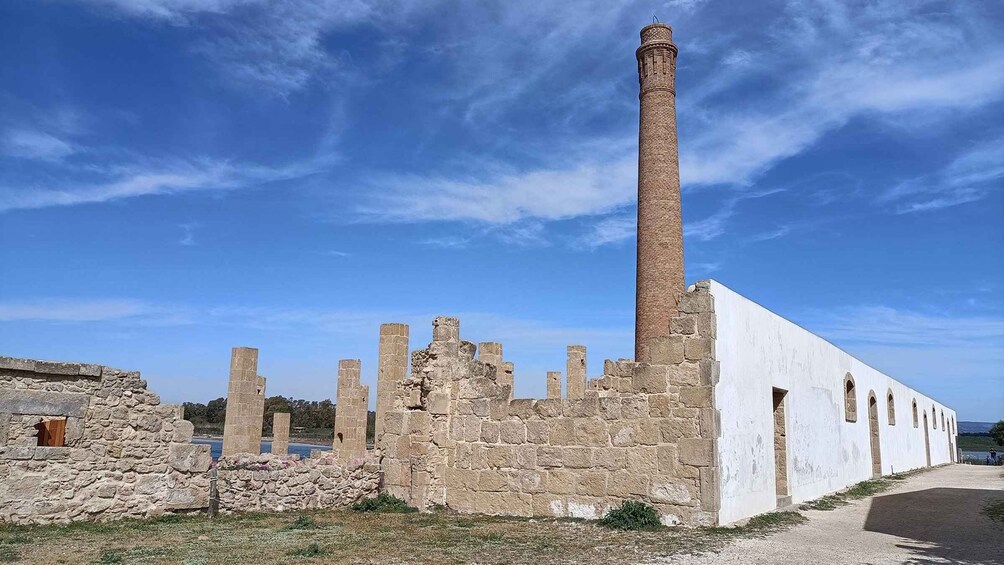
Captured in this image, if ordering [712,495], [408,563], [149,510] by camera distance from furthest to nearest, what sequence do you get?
[149,510]
[712,495]
[408,563]

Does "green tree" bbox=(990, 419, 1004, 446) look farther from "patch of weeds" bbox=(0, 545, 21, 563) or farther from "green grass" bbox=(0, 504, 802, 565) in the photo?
"patch of weeds" bbox=(0, 545, 21, 563)

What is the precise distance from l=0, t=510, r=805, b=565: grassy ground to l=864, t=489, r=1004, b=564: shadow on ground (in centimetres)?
157

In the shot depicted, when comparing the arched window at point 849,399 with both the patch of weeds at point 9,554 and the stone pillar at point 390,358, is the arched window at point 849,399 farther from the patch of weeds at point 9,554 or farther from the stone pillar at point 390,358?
the patch of weeds at point 9,554

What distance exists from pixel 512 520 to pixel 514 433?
1215mm

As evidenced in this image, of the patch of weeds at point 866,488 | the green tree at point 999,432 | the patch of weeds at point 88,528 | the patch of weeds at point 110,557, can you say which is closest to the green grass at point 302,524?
the patch of weeds at point 88,528

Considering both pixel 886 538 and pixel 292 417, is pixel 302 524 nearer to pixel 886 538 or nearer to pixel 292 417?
pixel 886 538

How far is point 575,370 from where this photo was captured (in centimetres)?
2070

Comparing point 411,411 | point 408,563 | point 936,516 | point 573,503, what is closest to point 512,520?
point 573,503

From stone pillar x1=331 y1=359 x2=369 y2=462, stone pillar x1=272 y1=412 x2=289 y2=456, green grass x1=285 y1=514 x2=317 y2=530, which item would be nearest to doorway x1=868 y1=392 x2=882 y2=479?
stone pillar x1=331 y1=359 x2=369 y2=462

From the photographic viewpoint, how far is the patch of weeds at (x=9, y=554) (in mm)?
6508

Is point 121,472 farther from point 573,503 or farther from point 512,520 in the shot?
point 573,503

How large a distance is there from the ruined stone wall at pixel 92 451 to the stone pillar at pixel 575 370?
1209 centimetres

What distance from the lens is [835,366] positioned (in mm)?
15555

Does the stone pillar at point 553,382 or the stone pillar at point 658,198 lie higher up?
the stone pillar at point 658,198
